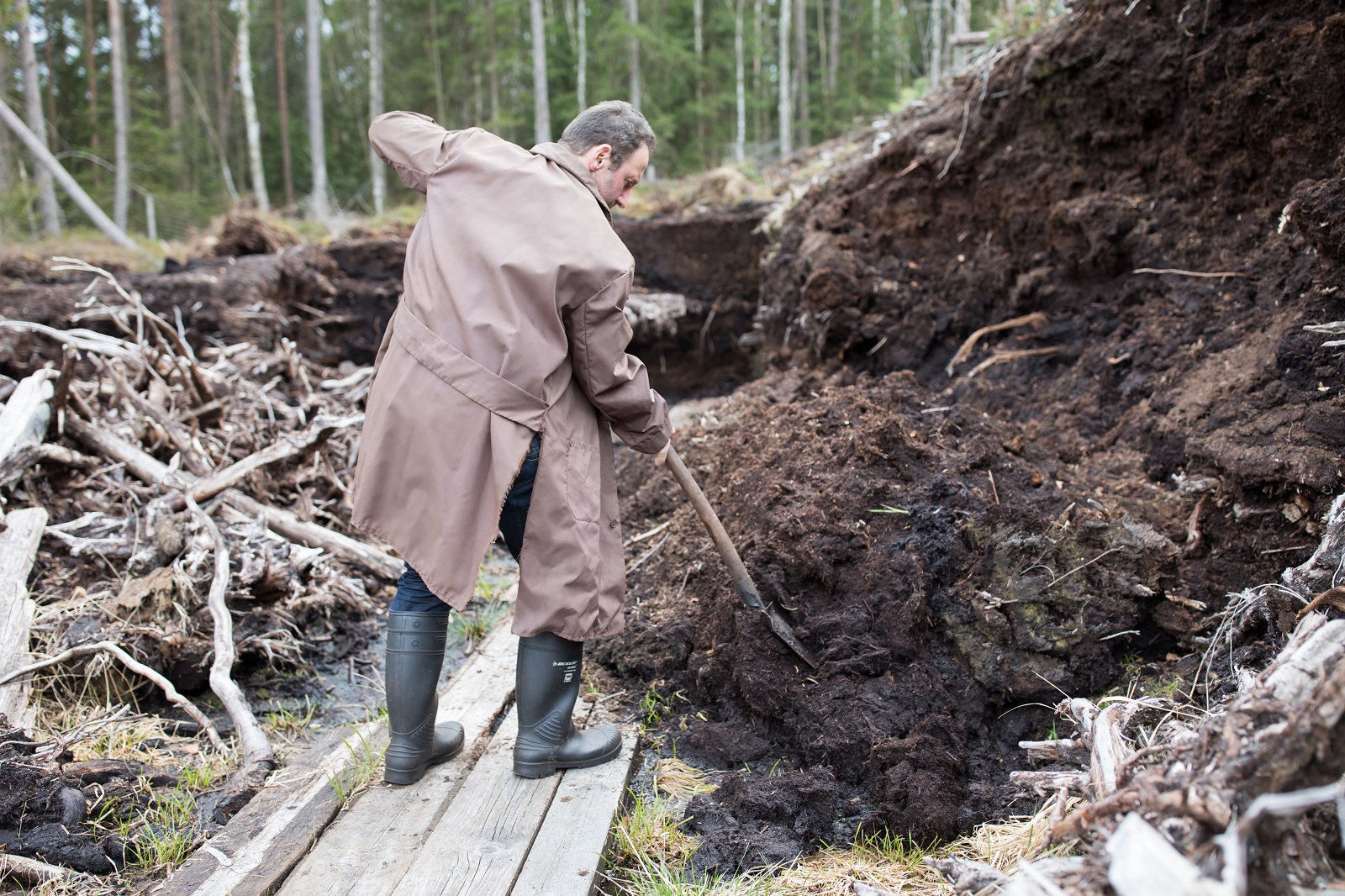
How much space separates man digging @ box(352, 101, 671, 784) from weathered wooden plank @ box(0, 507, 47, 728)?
5.30ft

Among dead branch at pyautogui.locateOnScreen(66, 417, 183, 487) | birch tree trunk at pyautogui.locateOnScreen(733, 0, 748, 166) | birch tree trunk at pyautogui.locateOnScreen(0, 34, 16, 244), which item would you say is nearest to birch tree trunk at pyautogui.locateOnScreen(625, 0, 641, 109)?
birch tree trunk at pyautogui.locateOnScreen(733, 0, 748, 166)

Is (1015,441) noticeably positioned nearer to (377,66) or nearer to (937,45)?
(937,45)

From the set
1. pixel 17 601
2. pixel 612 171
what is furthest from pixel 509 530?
pixel 17 601

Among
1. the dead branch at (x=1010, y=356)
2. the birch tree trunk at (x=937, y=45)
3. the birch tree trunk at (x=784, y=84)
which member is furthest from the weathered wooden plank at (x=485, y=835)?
the birch tree trunk at (x=784, y=84)

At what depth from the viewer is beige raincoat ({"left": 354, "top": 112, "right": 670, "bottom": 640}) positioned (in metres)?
2.31

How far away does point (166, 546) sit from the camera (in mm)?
3945

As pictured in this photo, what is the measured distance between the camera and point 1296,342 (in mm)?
3289

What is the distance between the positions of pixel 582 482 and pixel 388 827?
116 centimetres

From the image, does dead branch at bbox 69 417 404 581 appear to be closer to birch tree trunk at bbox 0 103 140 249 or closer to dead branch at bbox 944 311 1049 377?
dead branch at bbox 944 311 1049 377

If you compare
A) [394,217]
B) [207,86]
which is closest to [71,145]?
[207,86]

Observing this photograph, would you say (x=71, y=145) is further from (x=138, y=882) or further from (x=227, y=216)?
(x=138, y=882)

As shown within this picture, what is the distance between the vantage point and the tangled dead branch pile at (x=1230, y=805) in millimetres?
1243

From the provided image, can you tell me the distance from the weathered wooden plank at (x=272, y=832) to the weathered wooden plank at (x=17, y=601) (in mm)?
1119

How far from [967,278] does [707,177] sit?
7.29 m
